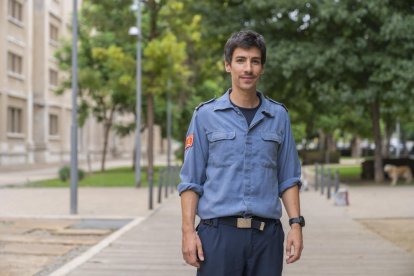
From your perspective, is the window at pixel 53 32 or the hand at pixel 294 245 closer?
the hand at pixel 294 245

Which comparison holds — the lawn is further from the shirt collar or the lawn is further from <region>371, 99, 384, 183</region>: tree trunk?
the shirt collar

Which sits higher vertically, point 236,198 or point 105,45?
point 105,45

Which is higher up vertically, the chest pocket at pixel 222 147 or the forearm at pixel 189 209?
the chest pocket at pixel 222 147

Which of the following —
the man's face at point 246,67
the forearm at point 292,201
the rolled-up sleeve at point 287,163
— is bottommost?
the forearm at point 292,201

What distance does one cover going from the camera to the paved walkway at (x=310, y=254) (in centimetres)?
818

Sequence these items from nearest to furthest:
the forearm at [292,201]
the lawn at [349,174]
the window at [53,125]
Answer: the forearm at [292,201] → the lawn at [349,174] → the window at [53,125]

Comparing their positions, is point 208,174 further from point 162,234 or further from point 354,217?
point 354,217

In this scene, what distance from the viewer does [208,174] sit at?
11.8ft

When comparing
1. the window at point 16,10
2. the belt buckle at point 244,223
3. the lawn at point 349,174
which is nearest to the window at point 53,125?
the window at point 16,10

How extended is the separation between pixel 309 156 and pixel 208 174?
50998mm

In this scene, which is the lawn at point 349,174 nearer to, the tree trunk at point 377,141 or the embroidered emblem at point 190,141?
the tree trunk at point 377,141

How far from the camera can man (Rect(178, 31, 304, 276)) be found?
3498 millimetres

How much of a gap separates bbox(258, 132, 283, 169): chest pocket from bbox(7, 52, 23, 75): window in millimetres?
41699

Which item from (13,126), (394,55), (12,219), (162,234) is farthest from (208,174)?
(13,126)
